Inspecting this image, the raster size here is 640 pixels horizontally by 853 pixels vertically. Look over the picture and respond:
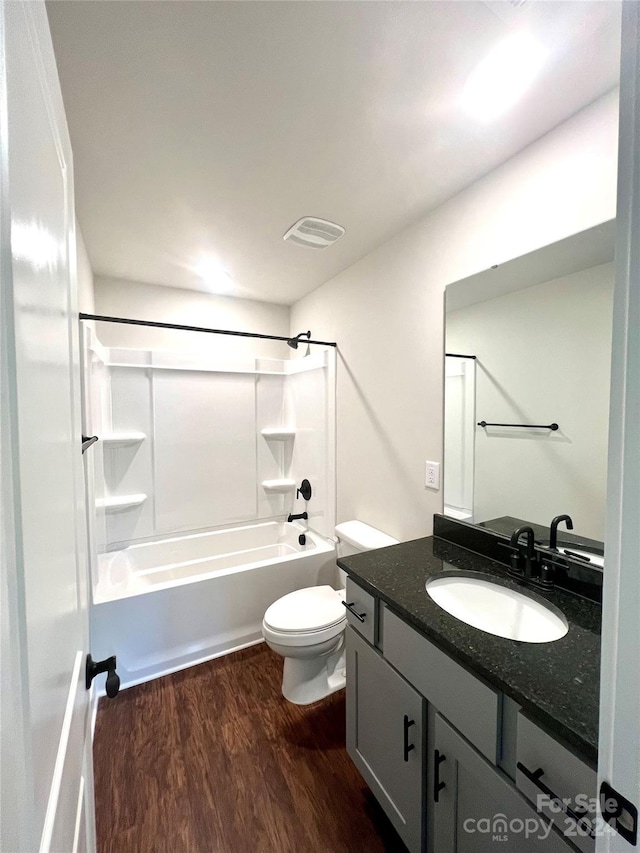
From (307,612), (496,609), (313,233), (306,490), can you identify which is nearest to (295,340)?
(313,233)

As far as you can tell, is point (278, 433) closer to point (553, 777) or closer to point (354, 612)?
point (354, 612)

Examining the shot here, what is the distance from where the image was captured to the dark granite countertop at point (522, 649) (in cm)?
69

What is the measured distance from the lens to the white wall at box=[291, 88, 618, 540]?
1176 mm

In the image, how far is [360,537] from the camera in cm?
207

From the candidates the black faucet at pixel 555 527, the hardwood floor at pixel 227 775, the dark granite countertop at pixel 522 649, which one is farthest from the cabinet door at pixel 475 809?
the black faucet at pixel 555 527

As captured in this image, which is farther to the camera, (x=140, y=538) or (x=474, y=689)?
(x=140, y=538)

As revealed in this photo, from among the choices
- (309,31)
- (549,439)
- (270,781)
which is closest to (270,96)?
(309,31)

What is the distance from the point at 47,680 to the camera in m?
0.45

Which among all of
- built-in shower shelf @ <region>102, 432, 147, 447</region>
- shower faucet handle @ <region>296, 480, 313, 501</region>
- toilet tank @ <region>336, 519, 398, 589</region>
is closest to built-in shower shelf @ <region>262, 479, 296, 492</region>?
shower faucet handle @ <region>296, 480, 313, 501</region>

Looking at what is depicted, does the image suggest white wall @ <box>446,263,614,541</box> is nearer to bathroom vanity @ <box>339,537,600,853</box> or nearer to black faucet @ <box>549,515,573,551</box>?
black faucet @ <box>549,515,573,551</box>

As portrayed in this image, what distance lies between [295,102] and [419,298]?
0.99 meters

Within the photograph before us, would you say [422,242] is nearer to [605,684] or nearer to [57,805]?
[605,684]

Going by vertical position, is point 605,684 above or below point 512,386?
below

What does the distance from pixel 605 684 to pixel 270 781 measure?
1591 mm
